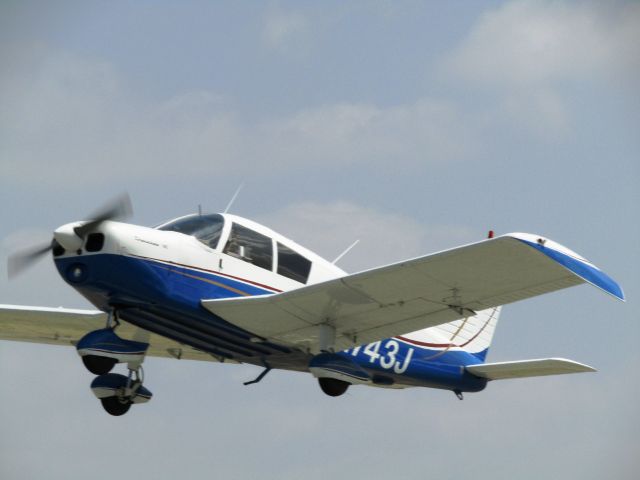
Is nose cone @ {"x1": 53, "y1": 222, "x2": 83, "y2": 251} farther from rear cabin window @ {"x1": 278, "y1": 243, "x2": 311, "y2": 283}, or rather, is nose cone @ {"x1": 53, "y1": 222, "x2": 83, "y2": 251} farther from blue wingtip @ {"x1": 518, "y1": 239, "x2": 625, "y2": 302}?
blue wingtip @ {"x1": 518, "y1": 239, "x2": 625, "y2": 302}

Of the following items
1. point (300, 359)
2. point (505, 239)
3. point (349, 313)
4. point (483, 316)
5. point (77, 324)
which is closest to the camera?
point (505, 239)

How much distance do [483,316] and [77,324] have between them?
24.4ft

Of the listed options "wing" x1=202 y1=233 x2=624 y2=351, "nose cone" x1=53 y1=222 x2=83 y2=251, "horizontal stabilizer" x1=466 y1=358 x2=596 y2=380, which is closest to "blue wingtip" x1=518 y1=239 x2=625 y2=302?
"wing" x1=202 y1=233 x2=624 y2=351

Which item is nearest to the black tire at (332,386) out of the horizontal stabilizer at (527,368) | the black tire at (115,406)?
the black tire at (115,406)

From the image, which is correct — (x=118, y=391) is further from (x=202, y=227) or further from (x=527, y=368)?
(x=527, y=368)

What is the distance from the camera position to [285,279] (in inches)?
722

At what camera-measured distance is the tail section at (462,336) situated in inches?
797

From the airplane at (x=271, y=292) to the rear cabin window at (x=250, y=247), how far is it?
15 millimetres

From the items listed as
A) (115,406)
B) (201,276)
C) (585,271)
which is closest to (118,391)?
(115,406)

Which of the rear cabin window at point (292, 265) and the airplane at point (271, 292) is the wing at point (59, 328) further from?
the rear cabin window at point (292, 265)

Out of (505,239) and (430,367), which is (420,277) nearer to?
(505,239)

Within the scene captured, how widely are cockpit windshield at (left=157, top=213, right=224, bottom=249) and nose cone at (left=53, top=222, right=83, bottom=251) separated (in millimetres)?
1595

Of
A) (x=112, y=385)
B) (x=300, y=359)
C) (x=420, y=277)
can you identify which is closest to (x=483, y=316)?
(x=300, y=359)

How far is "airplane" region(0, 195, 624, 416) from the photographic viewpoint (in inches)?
633
